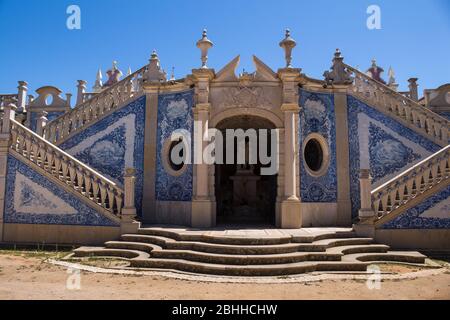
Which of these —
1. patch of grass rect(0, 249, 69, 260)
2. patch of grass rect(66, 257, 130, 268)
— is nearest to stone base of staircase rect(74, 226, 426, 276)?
patch of grass rect(66, 257, 130, 268)

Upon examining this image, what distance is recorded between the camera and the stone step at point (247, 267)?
6.52m

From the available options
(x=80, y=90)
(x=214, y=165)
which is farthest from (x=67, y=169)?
(x=80, y=90)

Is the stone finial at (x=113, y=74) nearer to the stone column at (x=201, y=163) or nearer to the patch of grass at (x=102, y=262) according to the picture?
the stone column at (x=201, y=163)

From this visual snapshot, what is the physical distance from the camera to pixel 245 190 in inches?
498

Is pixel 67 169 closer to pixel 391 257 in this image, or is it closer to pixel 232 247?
pixel 232 247

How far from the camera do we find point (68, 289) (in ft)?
17.9

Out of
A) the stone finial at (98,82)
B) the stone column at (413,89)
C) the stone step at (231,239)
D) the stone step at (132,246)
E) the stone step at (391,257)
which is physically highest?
the stone finial at (98,82)

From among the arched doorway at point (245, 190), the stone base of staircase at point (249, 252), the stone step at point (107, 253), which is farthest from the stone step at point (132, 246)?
the arched doorway at point (245, 190)

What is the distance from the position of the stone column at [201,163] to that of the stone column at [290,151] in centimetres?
205

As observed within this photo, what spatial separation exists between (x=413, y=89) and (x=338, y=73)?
599 cm

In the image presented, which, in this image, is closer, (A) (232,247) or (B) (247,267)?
(B) (247,267)

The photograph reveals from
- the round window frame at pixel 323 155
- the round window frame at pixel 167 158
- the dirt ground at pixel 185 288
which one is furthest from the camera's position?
the round window frame at pixel 167 158
